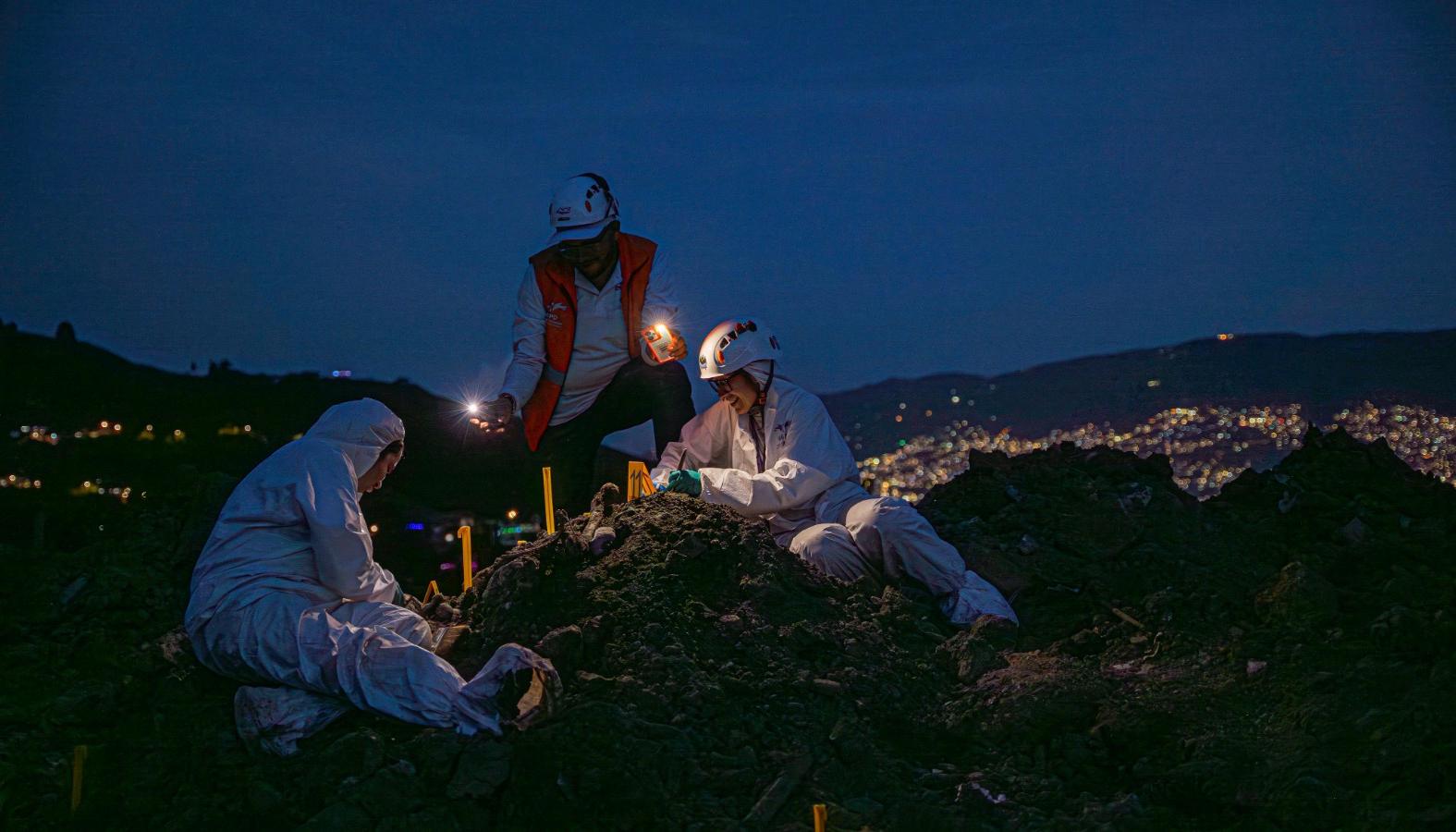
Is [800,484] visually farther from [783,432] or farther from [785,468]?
[783,432]

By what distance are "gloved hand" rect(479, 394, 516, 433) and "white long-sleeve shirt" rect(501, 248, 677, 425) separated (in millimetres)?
67

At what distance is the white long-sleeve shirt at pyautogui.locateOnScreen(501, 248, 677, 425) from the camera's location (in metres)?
8.97

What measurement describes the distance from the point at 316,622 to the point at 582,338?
3.17 meters

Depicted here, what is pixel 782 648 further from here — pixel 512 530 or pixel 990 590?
pixel 512 530

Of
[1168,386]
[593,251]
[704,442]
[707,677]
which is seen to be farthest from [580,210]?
[1168,386]

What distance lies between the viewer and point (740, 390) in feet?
28.6

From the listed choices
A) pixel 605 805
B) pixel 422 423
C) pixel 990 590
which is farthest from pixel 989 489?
pixel 422 423

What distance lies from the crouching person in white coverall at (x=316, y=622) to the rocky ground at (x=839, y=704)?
16 centimetres

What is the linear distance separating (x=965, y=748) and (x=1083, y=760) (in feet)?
1.95

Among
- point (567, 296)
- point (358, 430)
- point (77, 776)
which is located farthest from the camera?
point (567, 296)

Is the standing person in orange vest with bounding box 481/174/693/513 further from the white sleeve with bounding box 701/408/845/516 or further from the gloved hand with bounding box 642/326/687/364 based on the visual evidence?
the white sleeve with bounding box 701/408/845/516

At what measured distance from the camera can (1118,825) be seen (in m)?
5.86

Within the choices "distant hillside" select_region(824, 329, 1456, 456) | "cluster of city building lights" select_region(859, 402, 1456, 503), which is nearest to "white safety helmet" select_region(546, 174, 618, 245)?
"cluster of city building lights" select_region(859, 402, 1456, 503)

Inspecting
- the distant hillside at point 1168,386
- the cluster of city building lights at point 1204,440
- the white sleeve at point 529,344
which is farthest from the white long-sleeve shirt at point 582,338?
the distant hillside at point 1168,386
